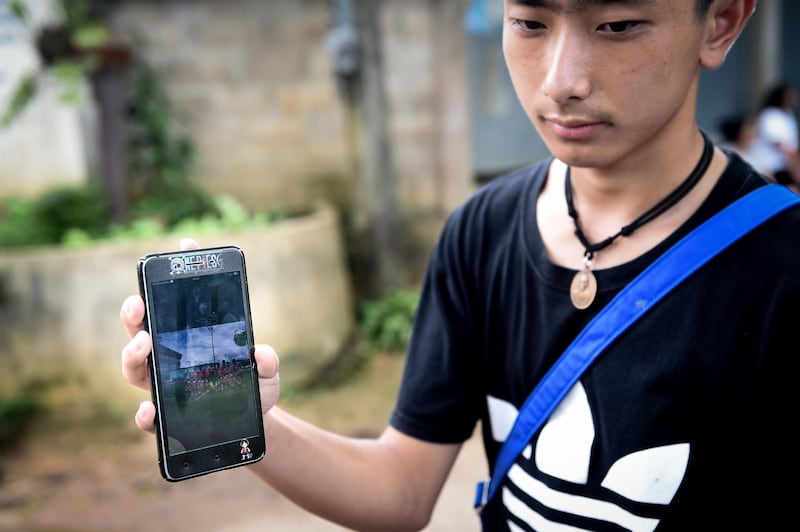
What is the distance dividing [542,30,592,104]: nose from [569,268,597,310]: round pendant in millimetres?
304

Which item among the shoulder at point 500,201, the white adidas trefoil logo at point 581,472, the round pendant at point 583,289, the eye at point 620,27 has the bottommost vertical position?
the white adidas trefoil logo at point 581,472

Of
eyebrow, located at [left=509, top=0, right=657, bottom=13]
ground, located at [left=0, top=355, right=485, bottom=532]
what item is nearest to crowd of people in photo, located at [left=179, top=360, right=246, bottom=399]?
eyebrow, located at [left=509, top=0, right=657, bottom=13]

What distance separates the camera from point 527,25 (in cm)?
130

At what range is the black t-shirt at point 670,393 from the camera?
3.99 feet

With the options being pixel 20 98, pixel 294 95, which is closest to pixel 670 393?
pixel 20 98

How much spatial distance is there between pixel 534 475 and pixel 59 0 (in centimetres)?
544

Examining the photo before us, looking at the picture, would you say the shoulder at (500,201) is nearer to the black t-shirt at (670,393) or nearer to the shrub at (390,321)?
the black t-shirt at (670,393)

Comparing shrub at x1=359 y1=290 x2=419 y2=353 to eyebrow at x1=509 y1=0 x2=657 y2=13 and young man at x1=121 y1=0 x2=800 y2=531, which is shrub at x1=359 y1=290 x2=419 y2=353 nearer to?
young man at x1=121 y1=0 x2=800 y2=531

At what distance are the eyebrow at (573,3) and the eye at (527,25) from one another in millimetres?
31

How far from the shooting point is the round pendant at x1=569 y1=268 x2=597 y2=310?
4.45 feet

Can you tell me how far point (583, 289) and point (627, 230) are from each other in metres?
0.12

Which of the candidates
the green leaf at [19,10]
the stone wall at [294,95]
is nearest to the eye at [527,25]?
the green leaf at [19,10]

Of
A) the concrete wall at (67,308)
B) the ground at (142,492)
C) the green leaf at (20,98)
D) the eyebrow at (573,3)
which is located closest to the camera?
the eyebrow at (573,3)

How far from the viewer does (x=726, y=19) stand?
129 cm
